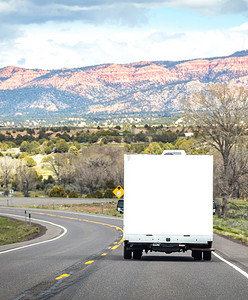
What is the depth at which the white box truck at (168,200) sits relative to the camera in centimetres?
1414

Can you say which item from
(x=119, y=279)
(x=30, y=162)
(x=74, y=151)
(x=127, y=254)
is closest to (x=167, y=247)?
(x=127, y=254)

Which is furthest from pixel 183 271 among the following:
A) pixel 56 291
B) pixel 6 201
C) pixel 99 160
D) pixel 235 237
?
pixel 99 160

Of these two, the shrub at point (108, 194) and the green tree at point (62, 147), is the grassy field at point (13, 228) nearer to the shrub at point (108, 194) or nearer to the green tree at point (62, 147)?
the shrub at point (108, 194)

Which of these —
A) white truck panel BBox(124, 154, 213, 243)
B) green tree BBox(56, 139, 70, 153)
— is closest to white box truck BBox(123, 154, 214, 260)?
white truck panel BBox(124, 154, 213, 243)

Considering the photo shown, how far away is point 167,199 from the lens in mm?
14203

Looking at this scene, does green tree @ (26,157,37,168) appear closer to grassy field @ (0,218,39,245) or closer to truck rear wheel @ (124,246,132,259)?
grassy field @ (0,218,39,245)

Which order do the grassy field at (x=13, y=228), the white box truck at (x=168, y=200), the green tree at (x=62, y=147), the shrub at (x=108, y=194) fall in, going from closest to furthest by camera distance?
the white box truck at (x=168, y=200) < the grassy field at (x=13, y=228) < the shrub at (x=108, y=194) < the green tree at (x=62, y=147)

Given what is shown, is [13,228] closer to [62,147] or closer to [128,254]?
[128,254]

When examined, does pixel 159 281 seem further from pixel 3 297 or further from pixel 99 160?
pixel 99 160

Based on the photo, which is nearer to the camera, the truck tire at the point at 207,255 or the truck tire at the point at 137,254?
the truck tire at the point at 207,255

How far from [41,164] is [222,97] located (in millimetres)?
103327

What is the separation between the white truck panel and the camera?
14.1m

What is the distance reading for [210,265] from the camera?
45.5 feet

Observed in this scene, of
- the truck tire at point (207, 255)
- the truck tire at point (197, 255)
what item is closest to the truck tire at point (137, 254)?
the truck tire at point (197, 255)
